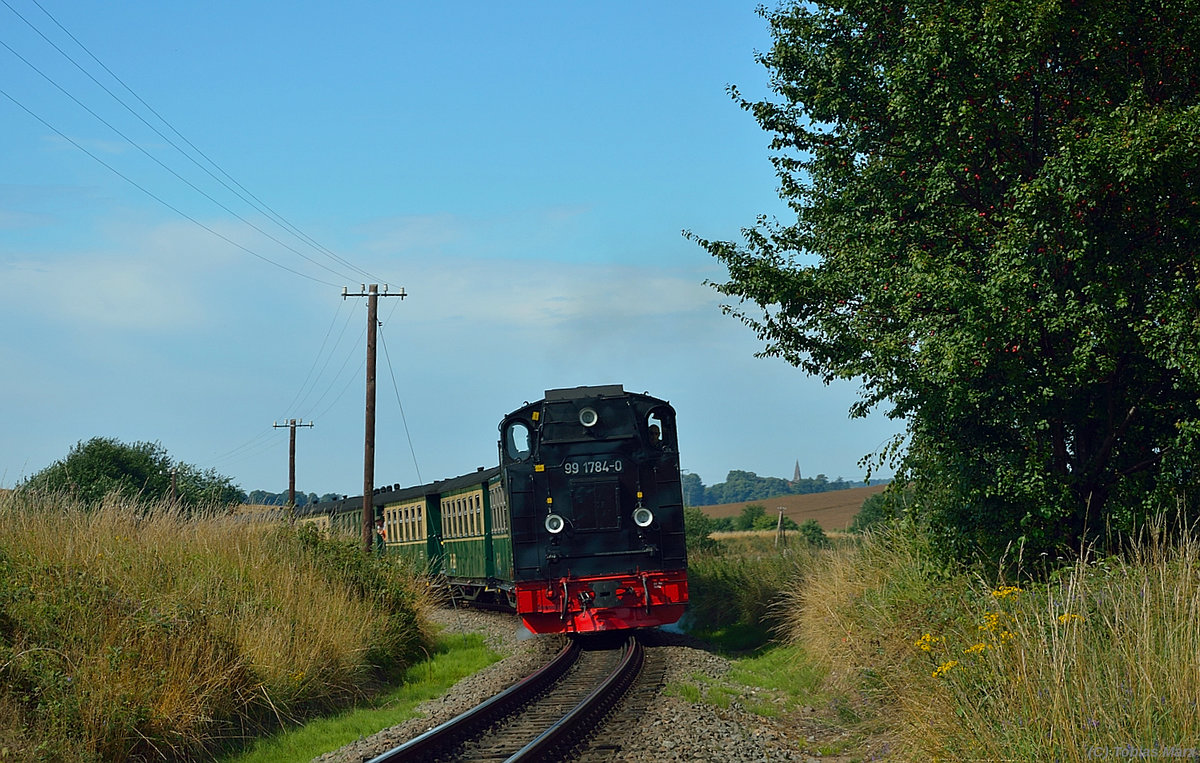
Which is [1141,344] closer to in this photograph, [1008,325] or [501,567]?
[1008,325]

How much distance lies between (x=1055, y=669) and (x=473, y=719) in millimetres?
6433

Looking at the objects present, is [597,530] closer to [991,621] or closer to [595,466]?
[595,466]

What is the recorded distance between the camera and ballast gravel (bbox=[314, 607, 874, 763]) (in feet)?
29.8

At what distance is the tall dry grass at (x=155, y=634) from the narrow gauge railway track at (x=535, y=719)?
Result: 86.1 inches

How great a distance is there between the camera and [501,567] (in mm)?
19531

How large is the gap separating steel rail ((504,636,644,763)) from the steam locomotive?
4.19ft

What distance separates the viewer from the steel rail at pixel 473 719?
9016 mm

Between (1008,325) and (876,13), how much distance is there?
466 cm

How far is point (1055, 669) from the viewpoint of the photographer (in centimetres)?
591

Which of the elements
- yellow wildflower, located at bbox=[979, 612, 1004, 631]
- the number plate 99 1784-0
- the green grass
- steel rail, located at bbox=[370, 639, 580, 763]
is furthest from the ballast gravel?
the number plate 99 1784-0

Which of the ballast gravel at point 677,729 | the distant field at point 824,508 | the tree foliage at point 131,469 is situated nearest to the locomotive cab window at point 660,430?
the ballast gravel at point 677,729

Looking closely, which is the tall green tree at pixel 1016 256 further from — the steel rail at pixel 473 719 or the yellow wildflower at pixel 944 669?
the steel rail at pixel 473 719

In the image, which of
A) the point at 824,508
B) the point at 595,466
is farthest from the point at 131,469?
the point at 824,508

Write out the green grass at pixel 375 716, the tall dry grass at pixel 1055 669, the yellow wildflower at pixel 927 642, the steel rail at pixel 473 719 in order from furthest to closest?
the green grass at pixel 375 716 → the steel rail at pixel 473 719 → the yellow wildflower at pixel 927 642 → the tall dry grass at pixel 1055 669
